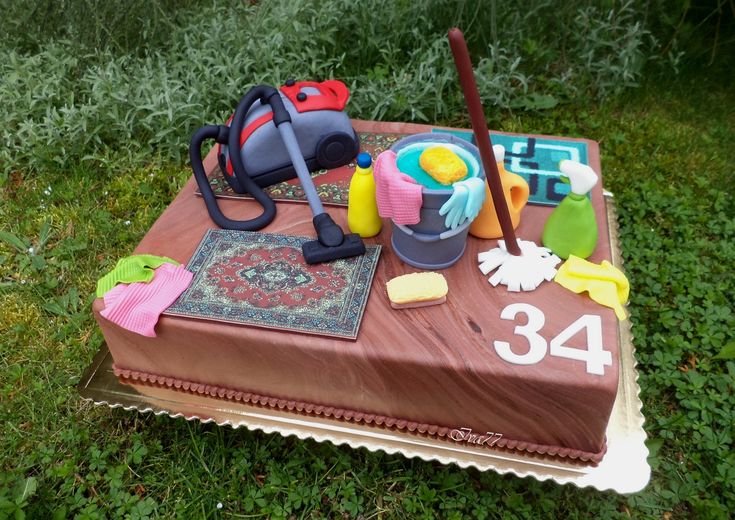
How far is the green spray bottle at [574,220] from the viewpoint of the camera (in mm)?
1378

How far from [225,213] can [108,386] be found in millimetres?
573

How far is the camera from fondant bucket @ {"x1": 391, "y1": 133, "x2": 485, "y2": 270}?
132cm

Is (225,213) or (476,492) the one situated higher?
(225,213)

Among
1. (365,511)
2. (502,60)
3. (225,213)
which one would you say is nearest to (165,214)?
(225,213)

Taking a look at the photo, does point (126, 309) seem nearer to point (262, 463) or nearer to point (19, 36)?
point (262, 463)

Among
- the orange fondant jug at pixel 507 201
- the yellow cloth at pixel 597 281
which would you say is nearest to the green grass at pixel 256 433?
the yellow cloth at pixel 597 281

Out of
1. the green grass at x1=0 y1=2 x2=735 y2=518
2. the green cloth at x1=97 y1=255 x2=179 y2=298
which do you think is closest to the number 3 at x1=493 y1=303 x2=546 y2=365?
the green grass at x1=0 y1=2 x2=735 y2=518

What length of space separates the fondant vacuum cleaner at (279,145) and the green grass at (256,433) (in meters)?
0.65

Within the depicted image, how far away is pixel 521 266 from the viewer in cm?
142

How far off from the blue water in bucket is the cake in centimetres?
23

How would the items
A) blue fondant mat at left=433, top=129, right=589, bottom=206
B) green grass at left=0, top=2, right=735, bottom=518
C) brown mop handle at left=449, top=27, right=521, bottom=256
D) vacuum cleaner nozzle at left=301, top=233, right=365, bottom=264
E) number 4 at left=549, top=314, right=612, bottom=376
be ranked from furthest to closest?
blue fondant mat at left=433, top=129, right=589, bottom=206 < green grass at left=0, top=2, right=735, bottom=518 < vacuum cleaner nozzle at left=301, top=233, right=365, bottom=264 < number 4 at left=549, top=314, right=612, bottom=376 < brown mop handle at left=449, top=27, right=521, bottom=256

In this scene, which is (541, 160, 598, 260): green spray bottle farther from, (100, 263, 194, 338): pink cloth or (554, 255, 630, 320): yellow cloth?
(100, 263, 194, 338): pink cloth

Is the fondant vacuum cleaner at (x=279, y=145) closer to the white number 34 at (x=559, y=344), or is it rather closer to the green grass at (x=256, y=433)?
the white number 34 at (x=559, y=344)

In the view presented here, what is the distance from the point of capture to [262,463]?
5.46 feet
